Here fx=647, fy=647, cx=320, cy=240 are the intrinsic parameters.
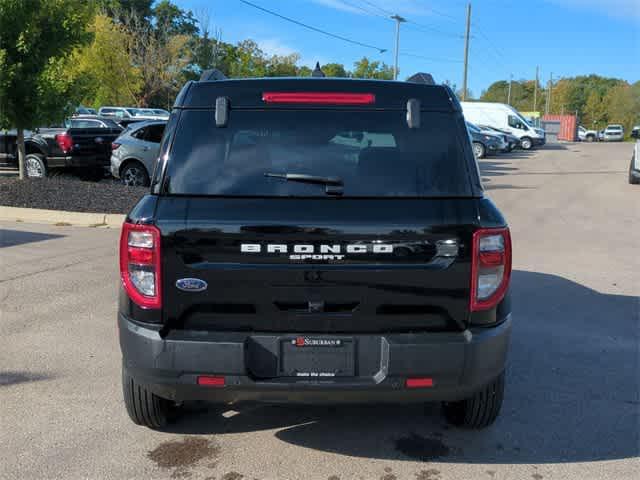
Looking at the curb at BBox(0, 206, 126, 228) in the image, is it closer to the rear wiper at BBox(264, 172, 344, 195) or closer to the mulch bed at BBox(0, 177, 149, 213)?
the mulch bed at BBox(0, 177, 149, 213)

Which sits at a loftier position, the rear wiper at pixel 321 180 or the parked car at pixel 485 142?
A: the rear wiper at pixel 321 180

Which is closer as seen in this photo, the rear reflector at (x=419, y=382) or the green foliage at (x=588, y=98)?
the rear reflector at (x=419, y=382)

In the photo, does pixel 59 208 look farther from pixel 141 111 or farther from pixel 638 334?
pixel 141 111

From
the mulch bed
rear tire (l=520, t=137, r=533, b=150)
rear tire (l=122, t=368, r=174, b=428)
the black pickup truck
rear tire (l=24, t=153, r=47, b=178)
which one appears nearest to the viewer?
rear tire (l=122, t=368, r=174, b=428)

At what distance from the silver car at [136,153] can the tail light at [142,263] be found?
11.7 m

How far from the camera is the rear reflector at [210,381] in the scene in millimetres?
3045

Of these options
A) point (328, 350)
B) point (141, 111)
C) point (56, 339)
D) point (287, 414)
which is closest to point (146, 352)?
point (328, 350)

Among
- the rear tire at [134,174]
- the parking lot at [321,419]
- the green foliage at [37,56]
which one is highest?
the green foliage at [37,56]

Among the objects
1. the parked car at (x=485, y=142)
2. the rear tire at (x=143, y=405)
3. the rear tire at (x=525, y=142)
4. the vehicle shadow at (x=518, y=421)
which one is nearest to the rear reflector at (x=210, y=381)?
the rear tire at (x=143, y=405)

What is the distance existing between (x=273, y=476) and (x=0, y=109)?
12.1m

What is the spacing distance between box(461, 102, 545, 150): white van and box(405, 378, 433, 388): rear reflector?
38.6 metres

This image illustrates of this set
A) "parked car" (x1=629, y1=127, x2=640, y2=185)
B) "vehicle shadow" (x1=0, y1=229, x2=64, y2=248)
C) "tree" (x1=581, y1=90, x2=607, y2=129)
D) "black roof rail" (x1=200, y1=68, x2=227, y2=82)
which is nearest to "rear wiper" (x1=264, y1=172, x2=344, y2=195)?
"black roof rail" (x1=200, y1=68, x2=227, y2=82)

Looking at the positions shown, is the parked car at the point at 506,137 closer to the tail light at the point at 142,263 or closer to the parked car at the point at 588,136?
the tail light at the point at 142,263

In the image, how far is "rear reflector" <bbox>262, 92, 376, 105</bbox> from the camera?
331 cm
